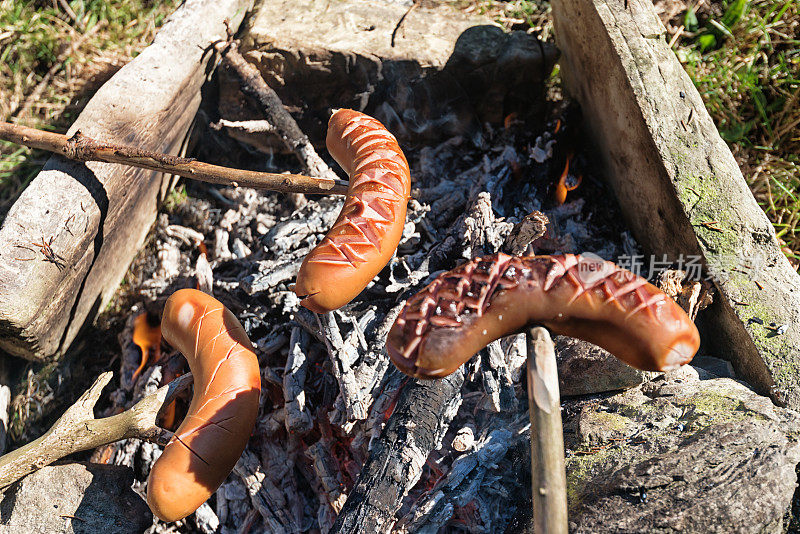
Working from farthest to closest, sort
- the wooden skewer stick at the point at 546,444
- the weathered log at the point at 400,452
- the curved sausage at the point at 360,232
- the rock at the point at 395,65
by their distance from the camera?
the rock at the point at 395,65
the curved sausage at the point at 360,232
the weathered log at the point at 400,452
the wooden skewer stick at the point at 546,444

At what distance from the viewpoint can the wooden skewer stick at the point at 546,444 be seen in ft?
7.05

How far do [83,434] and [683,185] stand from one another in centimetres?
340

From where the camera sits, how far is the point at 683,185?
3020 millimetres

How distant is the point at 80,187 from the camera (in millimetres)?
3471

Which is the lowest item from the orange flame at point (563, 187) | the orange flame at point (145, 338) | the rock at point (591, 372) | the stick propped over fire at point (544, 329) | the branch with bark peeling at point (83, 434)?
the orange flame at point (145, 338)

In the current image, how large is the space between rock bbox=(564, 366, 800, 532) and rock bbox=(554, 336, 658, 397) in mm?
69

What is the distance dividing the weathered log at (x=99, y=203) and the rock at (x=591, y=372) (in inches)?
112

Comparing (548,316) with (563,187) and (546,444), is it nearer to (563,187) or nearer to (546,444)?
(546,444)

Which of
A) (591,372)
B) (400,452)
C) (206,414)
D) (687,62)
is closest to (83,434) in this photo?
(206,414)

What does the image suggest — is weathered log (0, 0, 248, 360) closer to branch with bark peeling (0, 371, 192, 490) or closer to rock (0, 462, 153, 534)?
branch with bark peeling (0, 371, 192, 490)

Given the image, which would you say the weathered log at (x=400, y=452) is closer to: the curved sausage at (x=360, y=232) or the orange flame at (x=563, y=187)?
the curved sausage at (x=360, y=232)

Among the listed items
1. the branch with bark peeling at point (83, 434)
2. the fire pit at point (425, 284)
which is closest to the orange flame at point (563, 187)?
the fire pit at point (425, 284)

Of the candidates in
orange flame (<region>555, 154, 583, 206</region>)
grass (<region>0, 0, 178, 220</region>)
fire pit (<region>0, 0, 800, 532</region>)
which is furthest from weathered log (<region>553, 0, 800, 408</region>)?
grass (<region>0, 0, 178, 220</region>)

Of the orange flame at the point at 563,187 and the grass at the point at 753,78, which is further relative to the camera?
the grass at the point at 753,78
